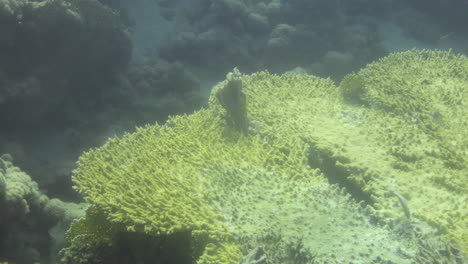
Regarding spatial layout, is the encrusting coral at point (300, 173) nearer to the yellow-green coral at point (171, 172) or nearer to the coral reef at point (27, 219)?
the yellow-green coral at point (171, 172)

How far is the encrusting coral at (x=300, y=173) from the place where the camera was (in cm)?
295

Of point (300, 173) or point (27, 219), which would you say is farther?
point (27, 219)

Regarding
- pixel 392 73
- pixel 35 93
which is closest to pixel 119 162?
pixel 392 73

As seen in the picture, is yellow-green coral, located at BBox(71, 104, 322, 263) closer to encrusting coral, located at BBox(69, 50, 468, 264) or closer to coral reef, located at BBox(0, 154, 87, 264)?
encrusting coral, located at BBox(69, 50, 468, 264)

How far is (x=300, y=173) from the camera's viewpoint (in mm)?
3832

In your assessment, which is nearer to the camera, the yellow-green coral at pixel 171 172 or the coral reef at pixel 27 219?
the yellow-green coral at pixel 171 172

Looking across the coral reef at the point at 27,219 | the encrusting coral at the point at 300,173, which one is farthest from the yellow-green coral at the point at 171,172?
the coral reef at the point at 27,219

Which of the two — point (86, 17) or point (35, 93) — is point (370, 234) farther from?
point (86, 17)

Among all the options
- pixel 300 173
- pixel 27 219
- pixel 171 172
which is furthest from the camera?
pixel 27 219

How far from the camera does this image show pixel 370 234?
3041mm

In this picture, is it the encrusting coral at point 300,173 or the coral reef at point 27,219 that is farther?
the coral reef at point 27,219

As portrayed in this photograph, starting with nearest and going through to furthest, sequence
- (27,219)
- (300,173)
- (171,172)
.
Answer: (171,172) → (300,173) → (27,219)

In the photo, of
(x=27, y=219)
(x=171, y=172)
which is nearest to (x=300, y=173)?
(x=171, y=172)

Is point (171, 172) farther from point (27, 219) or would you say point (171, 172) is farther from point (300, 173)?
point (27, 219)
